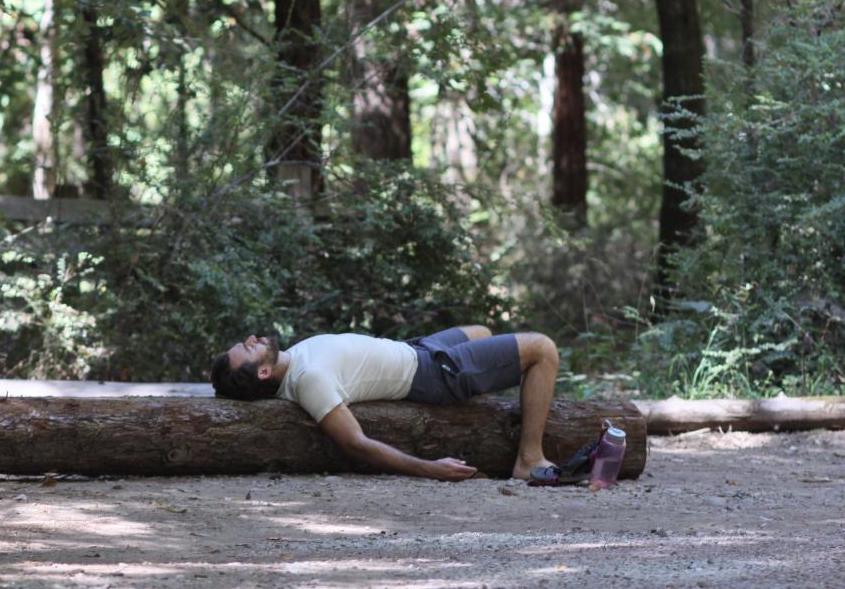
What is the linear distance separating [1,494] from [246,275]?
4413 millimetres

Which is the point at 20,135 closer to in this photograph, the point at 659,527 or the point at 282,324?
the point at 282,324

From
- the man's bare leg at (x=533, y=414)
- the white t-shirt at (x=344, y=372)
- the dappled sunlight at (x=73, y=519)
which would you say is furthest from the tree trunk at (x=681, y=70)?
the dappled sunlight at (x=73, y=519)

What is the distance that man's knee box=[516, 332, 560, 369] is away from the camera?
7.39 meters

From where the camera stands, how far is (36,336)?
1057 cm

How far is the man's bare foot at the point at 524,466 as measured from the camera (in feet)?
23.7

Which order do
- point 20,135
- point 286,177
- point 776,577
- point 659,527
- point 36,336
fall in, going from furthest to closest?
point 20,135, point 286,177, point 36,336, point 659,527, point 776,577

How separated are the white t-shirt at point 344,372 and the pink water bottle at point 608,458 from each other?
3.80ft

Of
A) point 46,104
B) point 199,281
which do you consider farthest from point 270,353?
point 46,104

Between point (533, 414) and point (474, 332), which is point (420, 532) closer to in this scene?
point (533, 414)

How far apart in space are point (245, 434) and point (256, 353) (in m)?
0.45

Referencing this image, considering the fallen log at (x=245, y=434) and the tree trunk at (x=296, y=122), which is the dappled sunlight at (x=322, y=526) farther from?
the tree trunk at (x=296, y=122)

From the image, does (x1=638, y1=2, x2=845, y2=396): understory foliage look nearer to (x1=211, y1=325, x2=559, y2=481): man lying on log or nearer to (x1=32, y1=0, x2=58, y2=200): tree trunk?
(x1=211, y1=325, x2=559, y2=481): man lying on log

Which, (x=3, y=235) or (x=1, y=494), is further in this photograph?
(x=3, y=235)

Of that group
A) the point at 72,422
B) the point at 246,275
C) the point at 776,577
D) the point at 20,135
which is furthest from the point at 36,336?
the point at 20,135
